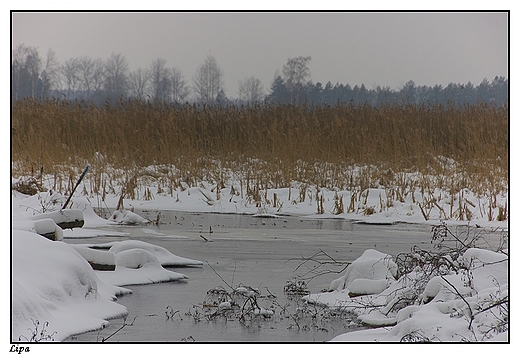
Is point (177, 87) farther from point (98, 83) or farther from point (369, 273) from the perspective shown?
point (369, 273)

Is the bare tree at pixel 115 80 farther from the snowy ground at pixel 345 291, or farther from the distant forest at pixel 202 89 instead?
the snowy ground at pixel 345 291

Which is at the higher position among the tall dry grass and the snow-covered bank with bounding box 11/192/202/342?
the tall dry grass

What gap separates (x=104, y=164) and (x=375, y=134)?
541cm

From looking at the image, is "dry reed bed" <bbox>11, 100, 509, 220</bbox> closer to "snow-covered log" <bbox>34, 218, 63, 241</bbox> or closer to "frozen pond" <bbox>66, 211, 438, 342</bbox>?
"frozen pond" <bbox>66, 211, 438, 342</bbox>

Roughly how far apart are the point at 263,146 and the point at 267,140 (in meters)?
0.17

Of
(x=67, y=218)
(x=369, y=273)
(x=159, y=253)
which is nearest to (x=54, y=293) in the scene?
(x=159, y=253)

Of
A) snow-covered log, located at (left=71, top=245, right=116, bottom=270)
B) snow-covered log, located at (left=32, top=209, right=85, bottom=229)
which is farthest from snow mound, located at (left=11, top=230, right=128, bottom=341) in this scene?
snow-covered log, located at (left=32, top=209, right=85, bottom=229)

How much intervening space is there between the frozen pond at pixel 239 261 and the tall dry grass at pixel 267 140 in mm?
2527

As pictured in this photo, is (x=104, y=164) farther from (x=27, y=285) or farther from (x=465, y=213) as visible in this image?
(x=27, y=285)

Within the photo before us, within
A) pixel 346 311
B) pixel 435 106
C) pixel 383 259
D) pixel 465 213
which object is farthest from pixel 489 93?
pixel 346 311

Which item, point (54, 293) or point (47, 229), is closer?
point (54, 293)

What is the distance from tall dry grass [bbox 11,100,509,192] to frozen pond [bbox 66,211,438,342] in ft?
8.29

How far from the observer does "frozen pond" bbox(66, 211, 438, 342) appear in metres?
4.07

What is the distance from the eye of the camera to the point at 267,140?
13.1 meters
